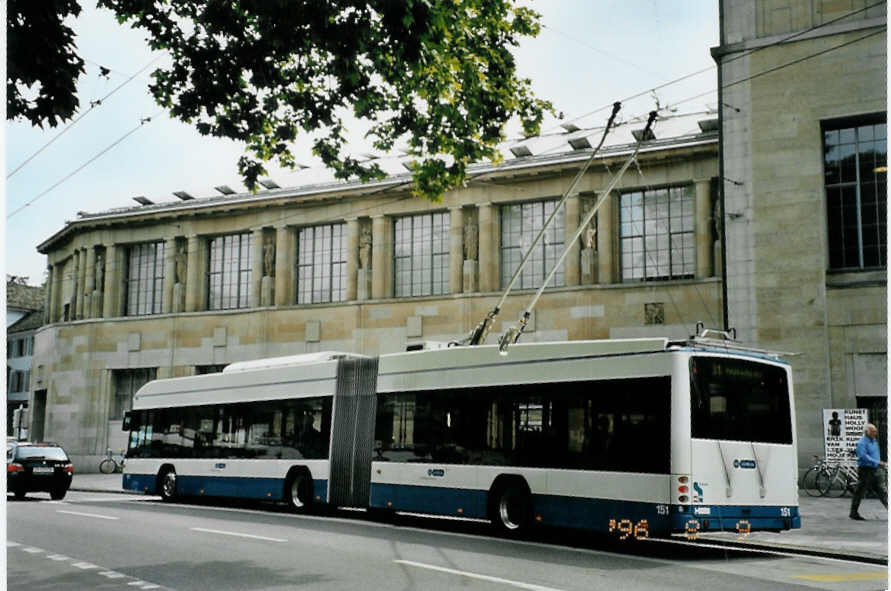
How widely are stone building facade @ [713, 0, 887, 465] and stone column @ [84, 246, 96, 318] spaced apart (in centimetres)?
3095

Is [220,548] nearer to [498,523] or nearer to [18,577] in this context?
[18,577]

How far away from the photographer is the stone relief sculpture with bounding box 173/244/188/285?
147 ft

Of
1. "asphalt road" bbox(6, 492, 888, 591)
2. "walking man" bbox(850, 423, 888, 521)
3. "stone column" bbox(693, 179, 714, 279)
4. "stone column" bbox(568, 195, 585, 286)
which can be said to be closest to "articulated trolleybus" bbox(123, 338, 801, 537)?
"asphalt road" bbox(6, 492, 888, 591)

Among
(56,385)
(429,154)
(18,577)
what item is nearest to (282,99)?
(429,154)

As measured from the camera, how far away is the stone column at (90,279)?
46938mm

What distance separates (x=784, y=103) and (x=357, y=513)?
1436cm

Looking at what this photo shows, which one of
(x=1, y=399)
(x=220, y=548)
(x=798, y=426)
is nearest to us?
(x=1, y=399)

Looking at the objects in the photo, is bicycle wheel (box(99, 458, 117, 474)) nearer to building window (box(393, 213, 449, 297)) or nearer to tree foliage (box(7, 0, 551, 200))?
building window (box(393, 213, 449, 297))

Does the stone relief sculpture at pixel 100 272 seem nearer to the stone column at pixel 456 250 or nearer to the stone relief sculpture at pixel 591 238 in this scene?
the stone column at pixel 456 250

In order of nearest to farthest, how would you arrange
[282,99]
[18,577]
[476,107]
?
[18,577]
[282,99]
[476,107]

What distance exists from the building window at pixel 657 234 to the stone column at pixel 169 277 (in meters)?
20.1

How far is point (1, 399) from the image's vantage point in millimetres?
7086

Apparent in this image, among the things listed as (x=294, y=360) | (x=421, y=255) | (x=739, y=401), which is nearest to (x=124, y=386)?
(x=421, y=255)

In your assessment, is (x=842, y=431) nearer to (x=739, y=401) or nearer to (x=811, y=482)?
(x=811, y=482)
